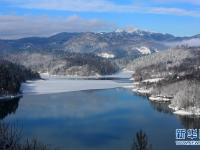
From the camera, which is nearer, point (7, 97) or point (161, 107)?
point (161, 107)

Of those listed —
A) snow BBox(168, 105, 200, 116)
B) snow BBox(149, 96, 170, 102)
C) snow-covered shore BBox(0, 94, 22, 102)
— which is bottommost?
snow BBox(149, 96, 170, 102)

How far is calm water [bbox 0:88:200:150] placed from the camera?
49.4 m

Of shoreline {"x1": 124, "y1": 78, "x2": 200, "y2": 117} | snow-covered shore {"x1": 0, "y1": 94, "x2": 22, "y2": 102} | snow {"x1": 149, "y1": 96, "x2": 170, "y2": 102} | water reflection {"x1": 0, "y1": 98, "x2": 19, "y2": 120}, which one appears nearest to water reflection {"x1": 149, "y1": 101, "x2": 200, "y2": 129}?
shoreline {"x1": 124, "y1": 78, "x2": 200, "y2": 117}

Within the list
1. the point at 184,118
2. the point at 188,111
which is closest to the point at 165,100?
the point at 188,111

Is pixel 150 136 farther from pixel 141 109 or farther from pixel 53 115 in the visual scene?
pixel 141 109

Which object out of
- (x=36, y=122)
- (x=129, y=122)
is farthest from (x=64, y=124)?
(x=129, y=122)

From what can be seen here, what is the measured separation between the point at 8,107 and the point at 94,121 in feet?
74.4

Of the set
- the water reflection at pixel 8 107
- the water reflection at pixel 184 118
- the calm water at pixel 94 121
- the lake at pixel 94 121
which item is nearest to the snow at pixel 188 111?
the water reflection at pixel 184 118

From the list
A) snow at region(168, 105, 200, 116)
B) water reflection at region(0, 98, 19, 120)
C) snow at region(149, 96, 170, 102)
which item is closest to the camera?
water reflection at region(0, 98, 19, 120)

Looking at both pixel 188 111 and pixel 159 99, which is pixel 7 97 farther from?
pixel 188 111

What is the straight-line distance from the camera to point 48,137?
51.6 m

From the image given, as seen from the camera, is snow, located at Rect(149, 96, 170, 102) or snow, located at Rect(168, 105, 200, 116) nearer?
snow, located at Rect(168, 105, 200, 116)

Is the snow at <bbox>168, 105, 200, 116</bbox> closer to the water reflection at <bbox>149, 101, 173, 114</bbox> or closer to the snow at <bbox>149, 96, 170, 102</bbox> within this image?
the water reflection at <bbox>149, 101, 173, 114</bbox>

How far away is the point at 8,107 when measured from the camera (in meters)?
81.2
